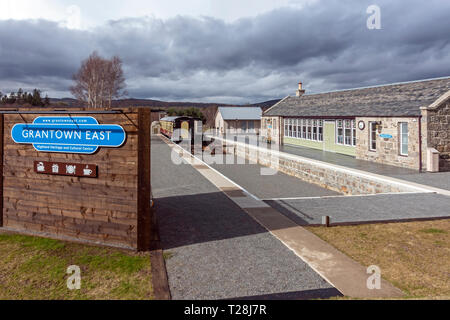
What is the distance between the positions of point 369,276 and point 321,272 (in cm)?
80

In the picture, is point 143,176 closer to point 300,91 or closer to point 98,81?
point 300,91

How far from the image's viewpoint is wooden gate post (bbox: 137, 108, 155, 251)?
6.79m

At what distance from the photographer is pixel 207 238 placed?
7875 mm

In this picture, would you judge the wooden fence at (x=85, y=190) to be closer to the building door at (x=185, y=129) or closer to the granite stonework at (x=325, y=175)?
the granite stonework at (x=325, y=175)

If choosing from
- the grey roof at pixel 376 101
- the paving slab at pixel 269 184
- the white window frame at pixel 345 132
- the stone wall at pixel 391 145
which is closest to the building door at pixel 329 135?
the white window frame at pixel 345 132

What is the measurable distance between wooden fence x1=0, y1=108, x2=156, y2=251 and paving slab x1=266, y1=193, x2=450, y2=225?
4.57 metres

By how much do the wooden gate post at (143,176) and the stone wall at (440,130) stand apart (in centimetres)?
1495

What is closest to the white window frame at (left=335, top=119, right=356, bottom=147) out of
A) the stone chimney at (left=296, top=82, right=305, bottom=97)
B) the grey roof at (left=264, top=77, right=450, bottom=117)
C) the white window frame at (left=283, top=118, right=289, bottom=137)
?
the grey roof at (left=264, top=77, right=450, bottom=117)

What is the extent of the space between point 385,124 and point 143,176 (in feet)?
54.4

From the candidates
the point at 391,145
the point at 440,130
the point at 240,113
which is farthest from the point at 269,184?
the point at 240,113

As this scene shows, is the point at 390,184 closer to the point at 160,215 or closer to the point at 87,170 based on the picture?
the point at 160,215

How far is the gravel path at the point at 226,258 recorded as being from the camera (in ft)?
17.7

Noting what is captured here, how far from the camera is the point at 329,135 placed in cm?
2567

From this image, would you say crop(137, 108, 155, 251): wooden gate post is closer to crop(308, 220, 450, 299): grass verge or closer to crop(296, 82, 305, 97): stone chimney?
crop(308, 220, 450, 299): grass verge
